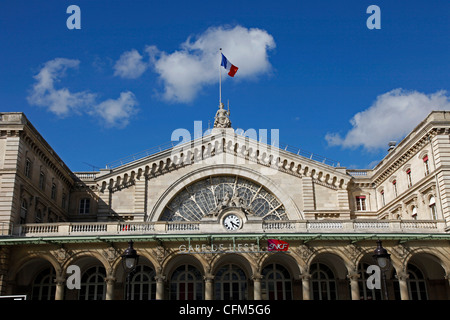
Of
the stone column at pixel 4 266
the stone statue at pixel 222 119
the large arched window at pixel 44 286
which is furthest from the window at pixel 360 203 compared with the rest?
the stone column at pixel 4 266

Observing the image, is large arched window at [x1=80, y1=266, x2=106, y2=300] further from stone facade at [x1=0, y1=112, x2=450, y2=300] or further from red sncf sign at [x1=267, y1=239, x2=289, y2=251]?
red sncf sign at [x1=267, y1=239, x2=289, y2=251]

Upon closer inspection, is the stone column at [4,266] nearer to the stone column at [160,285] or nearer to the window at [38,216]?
the window at [38,216]

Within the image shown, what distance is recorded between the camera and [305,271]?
36219 mm

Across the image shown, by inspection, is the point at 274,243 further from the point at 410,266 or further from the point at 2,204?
the point at 2,204

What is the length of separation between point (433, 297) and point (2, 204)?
113 feet

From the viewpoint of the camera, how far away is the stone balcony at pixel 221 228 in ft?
121

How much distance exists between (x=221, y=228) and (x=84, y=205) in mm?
16852

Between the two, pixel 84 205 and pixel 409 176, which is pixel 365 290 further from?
pixel 84 205

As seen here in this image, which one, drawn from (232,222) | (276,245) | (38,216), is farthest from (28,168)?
(276,245)

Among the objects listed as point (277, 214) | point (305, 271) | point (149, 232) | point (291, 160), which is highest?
point (291, 160)

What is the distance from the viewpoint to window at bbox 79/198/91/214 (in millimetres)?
47594
